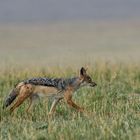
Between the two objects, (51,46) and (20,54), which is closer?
(20,54)

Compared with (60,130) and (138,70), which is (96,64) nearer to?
(138,70)

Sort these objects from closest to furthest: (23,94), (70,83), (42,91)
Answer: (23,94) → (42,91) → (70,83)

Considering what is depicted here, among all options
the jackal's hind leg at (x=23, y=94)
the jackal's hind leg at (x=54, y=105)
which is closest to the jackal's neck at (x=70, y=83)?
the jackal's hind leg at (x=54, y=105)

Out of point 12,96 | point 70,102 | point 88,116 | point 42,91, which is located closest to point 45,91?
point 42,91

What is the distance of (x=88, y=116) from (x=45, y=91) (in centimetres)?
108

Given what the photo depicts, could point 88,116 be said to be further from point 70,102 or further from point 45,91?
point 45,91

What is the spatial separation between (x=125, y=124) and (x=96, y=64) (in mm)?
8609

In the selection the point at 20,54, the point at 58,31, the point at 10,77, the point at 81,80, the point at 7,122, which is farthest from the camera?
the point at 58,31

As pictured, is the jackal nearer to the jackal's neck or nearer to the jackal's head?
the jackal's neck

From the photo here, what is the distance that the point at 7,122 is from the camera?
11.2m

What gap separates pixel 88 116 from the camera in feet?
37.9

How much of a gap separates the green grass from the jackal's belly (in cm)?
29

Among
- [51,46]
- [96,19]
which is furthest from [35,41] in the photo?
[96,19]

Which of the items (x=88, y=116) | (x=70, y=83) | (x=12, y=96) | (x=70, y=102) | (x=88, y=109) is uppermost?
(x=70, y=83)
